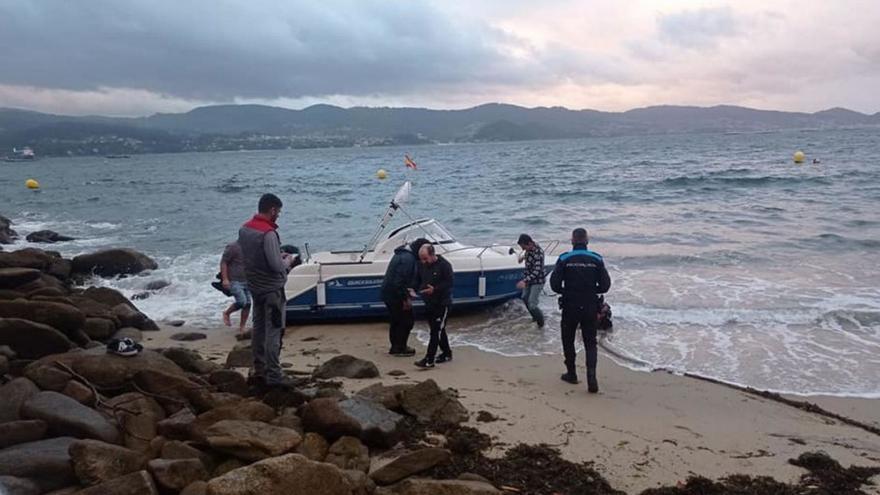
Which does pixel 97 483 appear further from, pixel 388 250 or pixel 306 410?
pixel 388 250

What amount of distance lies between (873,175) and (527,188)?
1876 cm

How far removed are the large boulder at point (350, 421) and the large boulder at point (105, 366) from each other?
66.9 inches

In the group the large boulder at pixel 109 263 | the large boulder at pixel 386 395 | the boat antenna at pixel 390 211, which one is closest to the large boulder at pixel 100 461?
the large boulder at pixel 386 395

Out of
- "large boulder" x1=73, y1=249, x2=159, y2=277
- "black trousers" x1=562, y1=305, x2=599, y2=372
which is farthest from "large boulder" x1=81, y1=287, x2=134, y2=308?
"black trousers" x1=562, y1=305, x2=599, y2=372

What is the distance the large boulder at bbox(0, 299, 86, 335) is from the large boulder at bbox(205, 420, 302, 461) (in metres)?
4.31

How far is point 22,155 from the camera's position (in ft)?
507

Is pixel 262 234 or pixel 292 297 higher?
pixel 262 234

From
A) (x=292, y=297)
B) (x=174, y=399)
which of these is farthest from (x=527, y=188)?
(x=174, y=399)

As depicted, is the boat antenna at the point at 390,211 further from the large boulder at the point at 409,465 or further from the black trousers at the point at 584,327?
the large boulder at the point at 409,465

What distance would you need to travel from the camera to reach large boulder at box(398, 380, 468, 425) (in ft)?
22.6

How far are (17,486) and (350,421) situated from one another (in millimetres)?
2402

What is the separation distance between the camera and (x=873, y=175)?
3884cm

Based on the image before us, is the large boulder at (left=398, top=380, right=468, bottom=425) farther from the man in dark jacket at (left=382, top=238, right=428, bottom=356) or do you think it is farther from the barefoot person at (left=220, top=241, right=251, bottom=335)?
the barefoot person at (left=220, top=241, right=251, bottom=335)

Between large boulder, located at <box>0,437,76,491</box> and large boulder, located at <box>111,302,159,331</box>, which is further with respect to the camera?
large boulder, located at <box>111,302,159,331</box>
